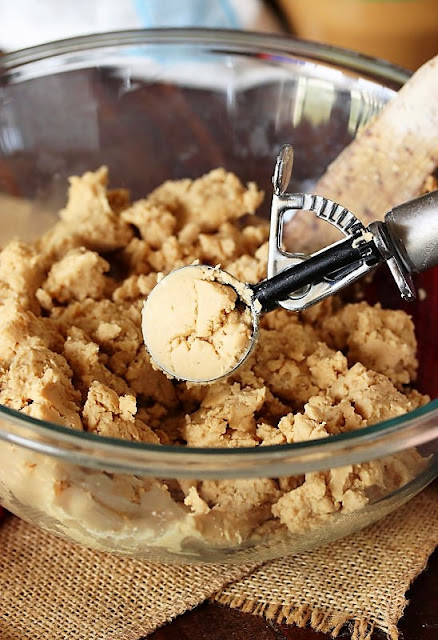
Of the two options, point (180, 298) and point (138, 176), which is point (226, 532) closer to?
point (180, 298)

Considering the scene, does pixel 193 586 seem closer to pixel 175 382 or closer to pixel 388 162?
pixel 175 382

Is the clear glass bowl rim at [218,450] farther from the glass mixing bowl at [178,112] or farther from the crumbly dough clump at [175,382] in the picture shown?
the glass mixing bowl at [178,112]

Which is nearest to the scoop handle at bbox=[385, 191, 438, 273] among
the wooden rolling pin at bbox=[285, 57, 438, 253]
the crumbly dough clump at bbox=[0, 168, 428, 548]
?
the crumbly dough clump at bbox=[0, 168, 428, 548]

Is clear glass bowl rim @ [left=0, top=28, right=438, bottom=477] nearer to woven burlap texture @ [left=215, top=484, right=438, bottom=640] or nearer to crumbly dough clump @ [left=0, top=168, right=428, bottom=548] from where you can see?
crumbly dough clump @ [left=0, top=168, right=428, bottom=548]

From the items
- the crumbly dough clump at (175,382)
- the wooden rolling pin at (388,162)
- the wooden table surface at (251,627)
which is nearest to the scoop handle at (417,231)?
the crumbly dough clump at (175,382)

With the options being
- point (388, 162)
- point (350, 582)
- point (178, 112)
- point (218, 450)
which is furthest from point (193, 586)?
point (178, 112)

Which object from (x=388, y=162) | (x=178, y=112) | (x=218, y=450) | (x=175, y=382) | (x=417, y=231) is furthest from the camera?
(x=178, y=112)

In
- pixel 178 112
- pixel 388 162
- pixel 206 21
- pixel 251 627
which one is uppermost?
pixel 206 21
